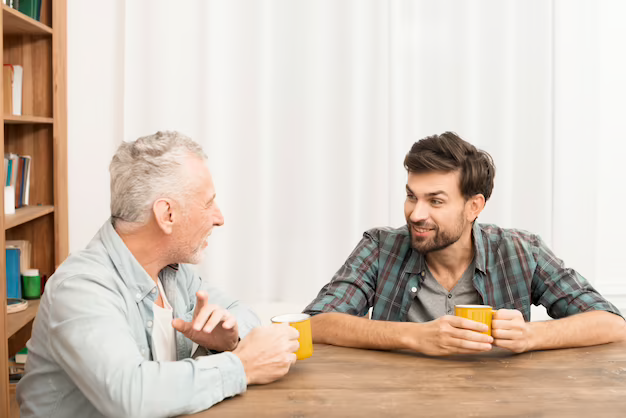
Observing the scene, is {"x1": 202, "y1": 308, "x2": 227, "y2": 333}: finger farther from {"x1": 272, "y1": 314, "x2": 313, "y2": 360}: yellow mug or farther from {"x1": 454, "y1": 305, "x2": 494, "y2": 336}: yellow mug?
{"x1": 454, "y1": 305, "x2": 494, "y2": 336}: yellow mug

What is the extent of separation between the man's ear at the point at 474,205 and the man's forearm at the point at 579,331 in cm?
48

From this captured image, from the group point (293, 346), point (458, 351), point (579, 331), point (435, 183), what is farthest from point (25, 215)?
point (579, 331)

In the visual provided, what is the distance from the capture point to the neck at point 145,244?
1.55 m

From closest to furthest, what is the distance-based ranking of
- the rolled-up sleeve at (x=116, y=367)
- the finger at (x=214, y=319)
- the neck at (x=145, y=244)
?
the rolled-up sleeve at (x=116, y=367)
the finger at (x=214, y=319)
the neck at (x=145, y=244)

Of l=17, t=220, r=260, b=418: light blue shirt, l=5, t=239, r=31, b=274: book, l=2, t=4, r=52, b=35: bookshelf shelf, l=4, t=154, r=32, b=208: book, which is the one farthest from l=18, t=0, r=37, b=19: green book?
l=17, t=220, r=260, b=418: light blue shirt

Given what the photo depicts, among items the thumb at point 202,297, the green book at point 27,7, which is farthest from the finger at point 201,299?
the green book at point 27,7

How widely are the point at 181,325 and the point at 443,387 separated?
543mm

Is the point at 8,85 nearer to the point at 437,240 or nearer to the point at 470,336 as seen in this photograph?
the point at 437,240

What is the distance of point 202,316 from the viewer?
1.46 m

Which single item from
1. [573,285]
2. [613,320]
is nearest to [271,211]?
[573,285]

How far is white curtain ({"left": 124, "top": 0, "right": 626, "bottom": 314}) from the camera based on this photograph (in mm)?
3457

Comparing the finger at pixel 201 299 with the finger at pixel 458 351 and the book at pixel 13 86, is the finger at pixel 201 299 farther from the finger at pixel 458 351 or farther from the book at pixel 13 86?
the book at pixel 13 86

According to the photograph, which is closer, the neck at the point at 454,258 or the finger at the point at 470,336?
the finger at the point at 470,336

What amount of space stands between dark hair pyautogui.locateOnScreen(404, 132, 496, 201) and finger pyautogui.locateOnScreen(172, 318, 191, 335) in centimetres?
95
